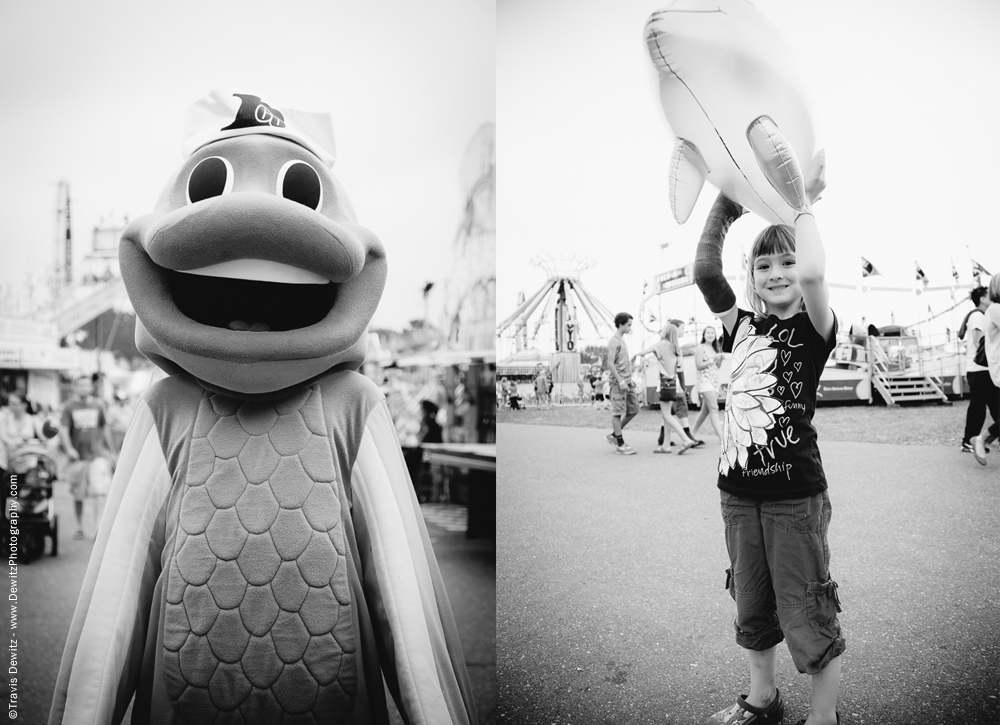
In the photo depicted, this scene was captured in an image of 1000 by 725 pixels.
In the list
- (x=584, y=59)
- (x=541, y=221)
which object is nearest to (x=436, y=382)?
(x=541, y=221)

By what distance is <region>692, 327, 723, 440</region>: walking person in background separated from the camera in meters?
1.74

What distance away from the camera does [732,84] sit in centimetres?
148

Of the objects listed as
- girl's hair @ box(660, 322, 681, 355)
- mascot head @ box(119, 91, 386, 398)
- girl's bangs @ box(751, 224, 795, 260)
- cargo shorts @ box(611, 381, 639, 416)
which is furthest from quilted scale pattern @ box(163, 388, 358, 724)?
girl's bangs @ box(751, 224, 795, 260)

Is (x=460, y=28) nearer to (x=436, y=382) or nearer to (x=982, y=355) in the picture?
(x=436, y=382)

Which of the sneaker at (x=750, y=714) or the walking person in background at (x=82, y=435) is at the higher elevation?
the walking person in background at (x=82, y=435)

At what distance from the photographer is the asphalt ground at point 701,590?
1.65 metres

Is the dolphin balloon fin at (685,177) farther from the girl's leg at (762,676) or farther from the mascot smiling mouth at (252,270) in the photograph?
the girl's leg at (762,676)

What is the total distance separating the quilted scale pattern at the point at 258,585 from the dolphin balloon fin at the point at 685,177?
1.08 m

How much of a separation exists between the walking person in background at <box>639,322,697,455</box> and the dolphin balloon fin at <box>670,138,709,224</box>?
32 cm

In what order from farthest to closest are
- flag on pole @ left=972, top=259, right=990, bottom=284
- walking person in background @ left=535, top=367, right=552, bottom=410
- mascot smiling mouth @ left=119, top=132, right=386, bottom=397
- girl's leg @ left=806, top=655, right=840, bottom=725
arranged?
walking person in background @ left=535, top=367, right=552, bottom=410 < flag on pole @ left=972, top=259, right=990, bottom=284 < girl's leg @ left=806, top=655, right=840, bottom=725 < mascot smiling mouth @ left=119, top=132, right=386, bottom=397

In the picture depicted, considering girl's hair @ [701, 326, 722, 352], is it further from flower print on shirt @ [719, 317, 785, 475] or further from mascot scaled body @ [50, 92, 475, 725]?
mascot scaled body @ [50, 92, 475, 725]

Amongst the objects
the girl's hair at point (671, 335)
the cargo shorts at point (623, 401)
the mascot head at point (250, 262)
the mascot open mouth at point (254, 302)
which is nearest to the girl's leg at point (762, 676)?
the cargo shorts at point (623, 401)

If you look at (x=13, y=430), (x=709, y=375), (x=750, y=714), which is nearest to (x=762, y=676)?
(x=750, y=714)

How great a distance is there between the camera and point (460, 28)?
1871mm
